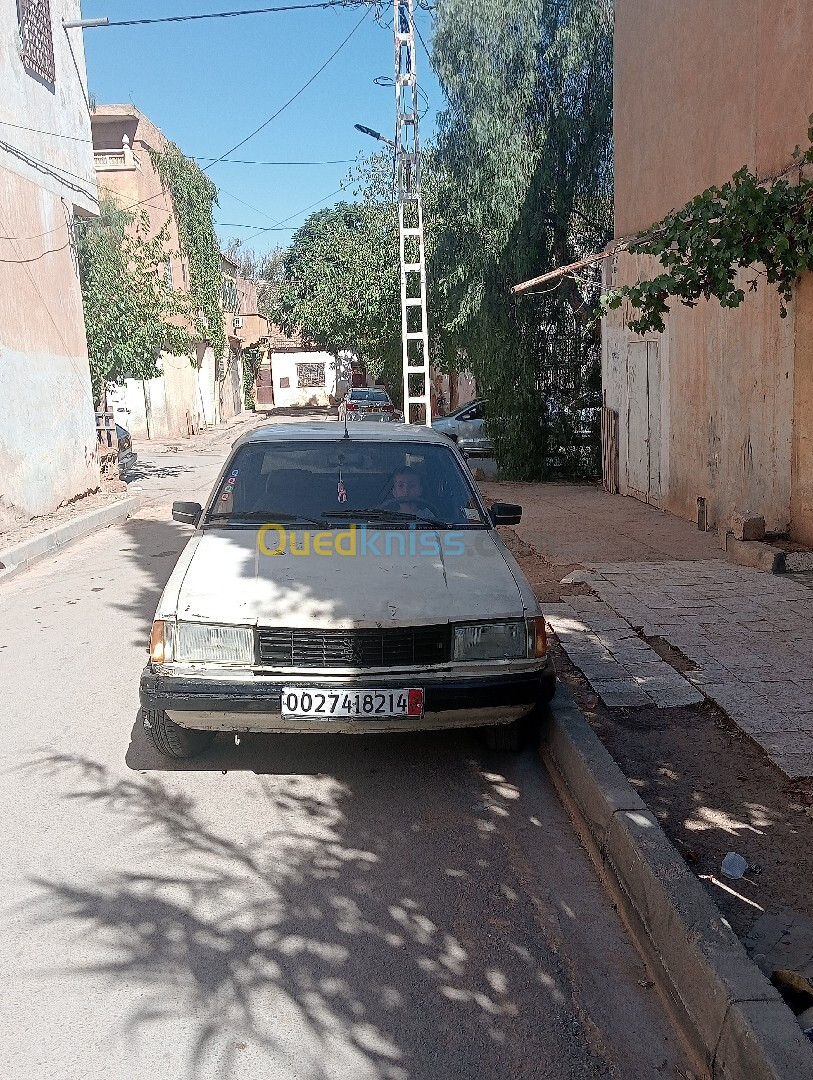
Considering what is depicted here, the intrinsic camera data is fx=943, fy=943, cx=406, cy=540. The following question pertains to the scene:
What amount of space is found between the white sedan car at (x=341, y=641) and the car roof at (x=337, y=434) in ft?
3.12

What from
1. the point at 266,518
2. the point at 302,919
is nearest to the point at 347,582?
the point at 266,518

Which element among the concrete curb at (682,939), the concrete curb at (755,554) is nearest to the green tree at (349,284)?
the concrete curb at (755,554)

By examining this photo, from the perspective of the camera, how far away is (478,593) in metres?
4.39

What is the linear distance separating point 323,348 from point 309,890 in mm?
43365

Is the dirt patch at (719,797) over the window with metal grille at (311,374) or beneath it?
beneath

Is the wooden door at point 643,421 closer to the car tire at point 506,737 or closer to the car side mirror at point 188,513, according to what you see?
the car side mirror at point 188,513

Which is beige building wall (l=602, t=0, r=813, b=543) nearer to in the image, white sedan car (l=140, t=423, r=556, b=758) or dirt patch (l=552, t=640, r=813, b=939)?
dirt patch (l=552, t=640, r=813, b=939)

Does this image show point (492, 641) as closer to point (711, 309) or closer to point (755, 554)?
point (755, 554)

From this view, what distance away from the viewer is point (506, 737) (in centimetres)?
475

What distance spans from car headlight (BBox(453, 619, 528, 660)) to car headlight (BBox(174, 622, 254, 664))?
3.09ft

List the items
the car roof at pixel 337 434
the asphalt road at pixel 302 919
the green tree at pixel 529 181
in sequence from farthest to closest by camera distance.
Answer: the green tree at pixel 529 181, the car roof at pixel 337 434, the asphalt road at pixel 302 919

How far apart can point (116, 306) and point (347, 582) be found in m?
15.1

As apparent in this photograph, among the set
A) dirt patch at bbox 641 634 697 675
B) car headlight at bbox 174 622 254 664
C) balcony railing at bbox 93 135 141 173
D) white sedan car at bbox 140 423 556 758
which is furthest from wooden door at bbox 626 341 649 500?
balcony railing at bbox 93 135 141 173

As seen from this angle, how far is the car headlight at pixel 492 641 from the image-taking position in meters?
4.27
